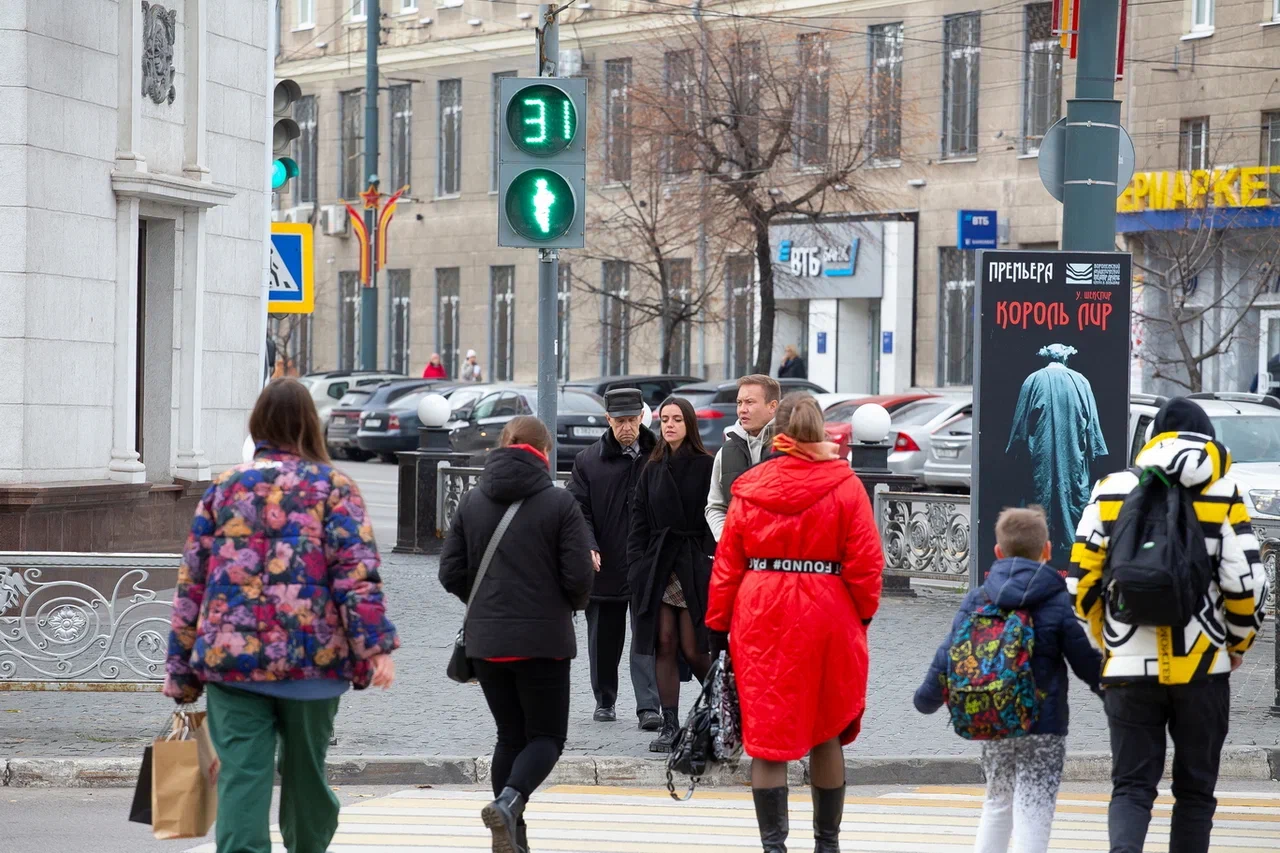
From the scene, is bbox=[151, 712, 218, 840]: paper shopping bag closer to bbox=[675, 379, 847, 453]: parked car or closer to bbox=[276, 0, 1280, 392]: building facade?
bbox=[675, 379, 847, 453]: parked car

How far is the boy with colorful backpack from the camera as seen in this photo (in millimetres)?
6203

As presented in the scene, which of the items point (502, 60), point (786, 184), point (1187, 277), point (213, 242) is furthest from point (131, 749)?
point (502, 60)

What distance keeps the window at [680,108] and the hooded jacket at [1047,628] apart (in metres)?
29.9

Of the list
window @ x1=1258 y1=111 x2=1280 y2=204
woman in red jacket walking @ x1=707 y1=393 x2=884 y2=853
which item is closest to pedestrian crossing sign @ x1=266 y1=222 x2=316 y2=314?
woman in red jacket walking @ x1=707 y1=393 x2=884 y2=853

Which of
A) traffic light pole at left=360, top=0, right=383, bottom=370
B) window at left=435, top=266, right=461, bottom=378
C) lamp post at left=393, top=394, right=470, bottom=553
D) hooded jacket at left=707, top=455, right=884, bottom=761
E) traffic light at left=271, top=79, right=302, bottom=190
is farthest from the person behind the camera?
window at left=435, top=266, right=461, bottom=378

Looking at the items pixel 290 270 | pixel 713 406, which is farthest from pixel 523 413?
pixel 290 270

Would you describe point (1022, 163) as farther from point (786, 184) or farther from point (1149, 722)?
point (1149, 722)

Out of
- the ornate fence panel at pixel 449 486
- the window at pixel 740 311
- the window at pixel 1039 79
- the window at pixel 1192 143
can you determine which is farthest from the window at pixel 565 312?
the ornate fence panel at pixel 449 486

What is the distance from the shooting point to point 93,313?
14.2 m

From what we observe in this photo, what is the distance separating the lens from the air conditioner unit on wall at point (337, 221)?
163 feet

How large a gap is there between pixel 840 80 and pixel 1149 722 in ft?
103

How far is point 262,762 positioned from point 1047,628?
248cm

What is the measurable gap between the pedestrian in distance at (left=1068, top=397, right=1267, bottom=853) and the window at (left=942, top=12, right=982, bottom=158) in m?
32.6

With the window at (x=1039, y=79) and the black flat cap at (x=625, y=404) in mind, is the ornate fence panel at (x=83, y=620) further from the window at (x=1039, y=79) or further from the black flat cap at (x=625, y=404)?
the window at (x=1039, y=79)
